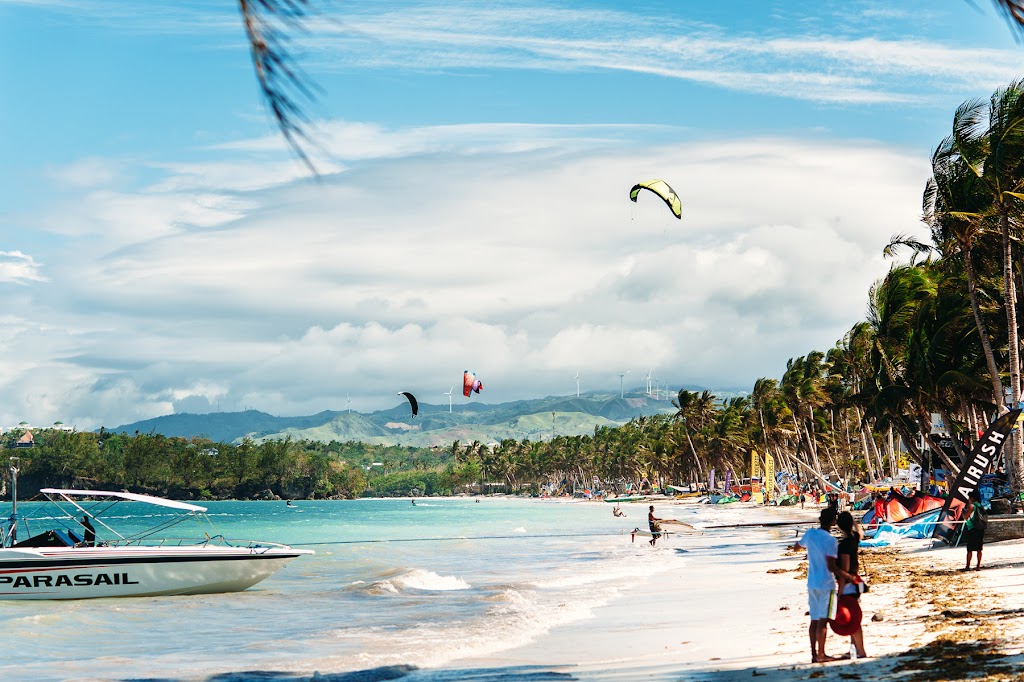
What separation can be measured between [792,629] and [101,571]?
15220mm

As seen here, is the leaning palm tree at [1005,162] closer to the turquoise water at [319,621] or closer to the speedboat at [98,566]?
the turquoise water at [319,621]

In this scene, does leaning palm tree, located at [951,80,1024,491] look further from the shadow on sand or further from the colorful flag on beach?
the colorful flag on beach

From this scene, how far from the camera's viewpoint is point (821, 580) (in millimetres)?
10406

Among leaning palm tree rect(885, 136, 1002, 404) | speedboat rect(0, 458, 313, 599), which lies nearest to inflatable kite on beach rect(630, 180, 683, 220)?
leaning palm tree rect(885, 136, 1002, 404)

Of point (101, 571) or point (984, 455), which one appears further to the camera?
point (984, 455)

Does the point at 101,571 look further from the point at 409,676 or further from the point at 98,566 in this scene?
the point at 409,676

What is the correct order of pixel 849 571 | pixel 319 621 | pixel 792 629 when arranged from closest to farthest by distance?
pixel 849 571, pixel 792 629, pixel 319 621

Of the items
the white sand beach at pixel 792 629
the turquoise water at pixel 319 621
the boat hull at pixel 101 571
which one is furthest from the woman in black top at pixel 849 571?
the boat hull at pixel 101 571

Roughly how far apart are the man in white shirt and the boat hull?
16428mm

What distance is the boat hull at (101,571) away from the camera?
22656mm

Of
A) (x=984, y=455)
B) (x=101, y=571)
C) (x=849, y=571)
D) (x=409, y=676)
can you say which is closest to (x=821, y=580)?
(x=849, y=571)

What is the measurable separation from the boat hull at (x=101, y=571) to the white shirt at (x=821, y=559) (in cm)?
1655

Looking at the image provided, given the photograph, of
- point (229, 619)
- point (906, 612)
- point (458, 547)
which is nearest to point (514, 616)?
point (229, 619)

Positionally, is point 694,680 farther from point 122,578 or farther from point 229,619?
point 122,578
